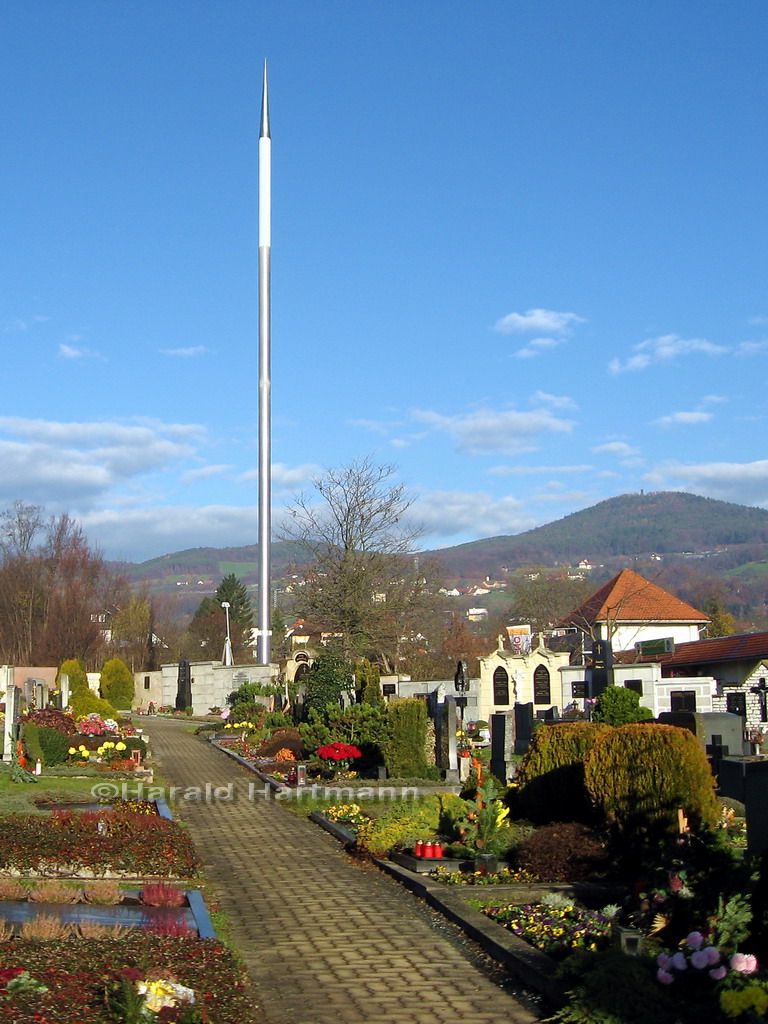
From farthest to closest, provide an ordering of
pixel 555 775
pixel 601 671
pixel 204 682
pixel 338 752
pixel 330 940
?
pixel 204 682
pixel 601 671
pixel 338 752
pixel 555 775
pixel 330 940

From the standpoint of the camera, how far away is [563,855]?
34.6 ft

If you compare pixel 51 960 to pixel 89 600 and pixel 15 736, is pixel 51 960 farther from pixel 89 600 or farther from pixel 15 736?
pixel 89 600

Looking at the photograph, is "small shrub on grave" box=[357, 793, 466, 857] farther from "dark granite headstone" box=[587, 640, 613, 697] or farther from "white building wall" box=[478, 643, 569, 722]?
"white building wall" box=[478, 643, 569, 722]

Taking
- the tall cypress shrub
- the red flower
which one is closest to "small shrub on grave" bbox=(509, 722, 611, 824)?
the tall cypress shrub

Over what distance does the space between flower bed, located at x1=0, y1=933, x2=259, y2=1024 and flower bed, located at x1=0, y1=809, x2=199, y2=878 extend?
343cm

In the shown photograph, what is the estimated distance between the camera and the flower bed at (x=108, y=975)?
605 cm

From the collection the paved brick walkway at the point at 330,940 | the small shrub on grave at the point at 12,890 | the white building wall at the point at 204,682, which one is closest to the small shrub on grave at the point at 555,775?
the paved brick walkway at the point at 330,940

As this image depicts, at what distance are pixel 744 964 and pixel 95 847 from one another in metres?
7.53

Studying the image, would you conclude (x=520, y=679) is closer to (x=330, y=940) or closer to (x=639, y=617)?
(x=330, y=940)

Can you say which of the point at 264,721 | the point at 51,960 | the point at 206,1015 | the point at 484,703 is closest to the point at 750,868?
the point at 206,1015

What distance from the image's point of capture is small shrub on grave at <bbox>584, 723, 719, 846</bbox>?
10.3 meters

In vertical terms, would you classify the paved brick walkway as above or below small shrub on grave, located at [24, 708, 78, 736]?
below

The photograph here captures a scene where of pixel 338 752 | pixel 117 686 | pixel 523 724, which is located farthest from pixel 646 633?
pixel 338 752

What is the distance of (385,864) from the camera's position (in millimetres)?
12125
